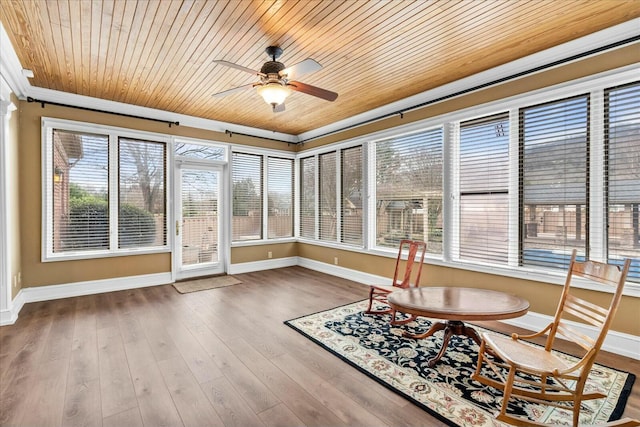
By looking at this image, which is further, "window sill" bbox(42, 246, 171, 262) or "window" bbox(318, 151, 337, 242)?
"window" bbox(318, 151, 337, 242)

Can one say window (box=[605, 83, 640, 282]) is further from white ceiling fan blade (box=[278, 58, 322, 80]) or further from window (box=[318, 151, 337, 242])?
window (box=[318, 151, 337, 242])

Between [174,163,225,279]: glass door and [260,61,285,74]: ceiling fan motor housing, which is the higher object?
[260,61,285,74]: ceiling fan motor housing

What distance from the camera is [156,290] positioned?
4.80 m

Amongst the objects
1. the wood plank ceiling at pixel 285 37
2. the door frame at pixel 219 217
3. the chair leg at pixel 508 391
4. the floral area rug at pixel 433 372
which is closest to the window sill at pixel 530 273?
the floral area rug at pixel 433 372

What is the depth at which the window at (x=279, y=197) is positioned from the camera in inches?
257

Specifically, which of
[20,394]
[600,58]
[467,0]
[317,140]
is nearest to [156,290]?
[20,394]

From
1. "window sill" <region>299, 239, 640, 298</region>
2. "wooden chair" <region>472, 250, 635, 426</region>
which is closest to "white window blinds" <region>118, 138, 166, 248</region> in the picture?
"window sill" <region>299, 239, 640, 298</region>

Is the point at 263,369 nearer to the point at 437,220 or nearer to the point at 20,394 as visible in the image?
the point at 20,394

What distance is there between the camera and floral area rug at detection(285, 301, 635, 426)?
76.6 inches

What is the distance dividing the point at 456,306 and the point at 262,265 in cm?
450

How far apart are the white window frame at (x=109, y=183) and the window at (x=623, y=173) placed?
574 cm

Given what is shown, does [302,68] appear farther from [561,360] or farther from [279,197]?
[279,197]

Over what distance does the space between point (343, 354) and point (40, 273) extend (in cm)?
436

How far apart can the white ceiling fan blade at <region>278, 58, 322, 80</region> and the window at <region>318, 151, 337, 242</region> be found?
3.12 metres
